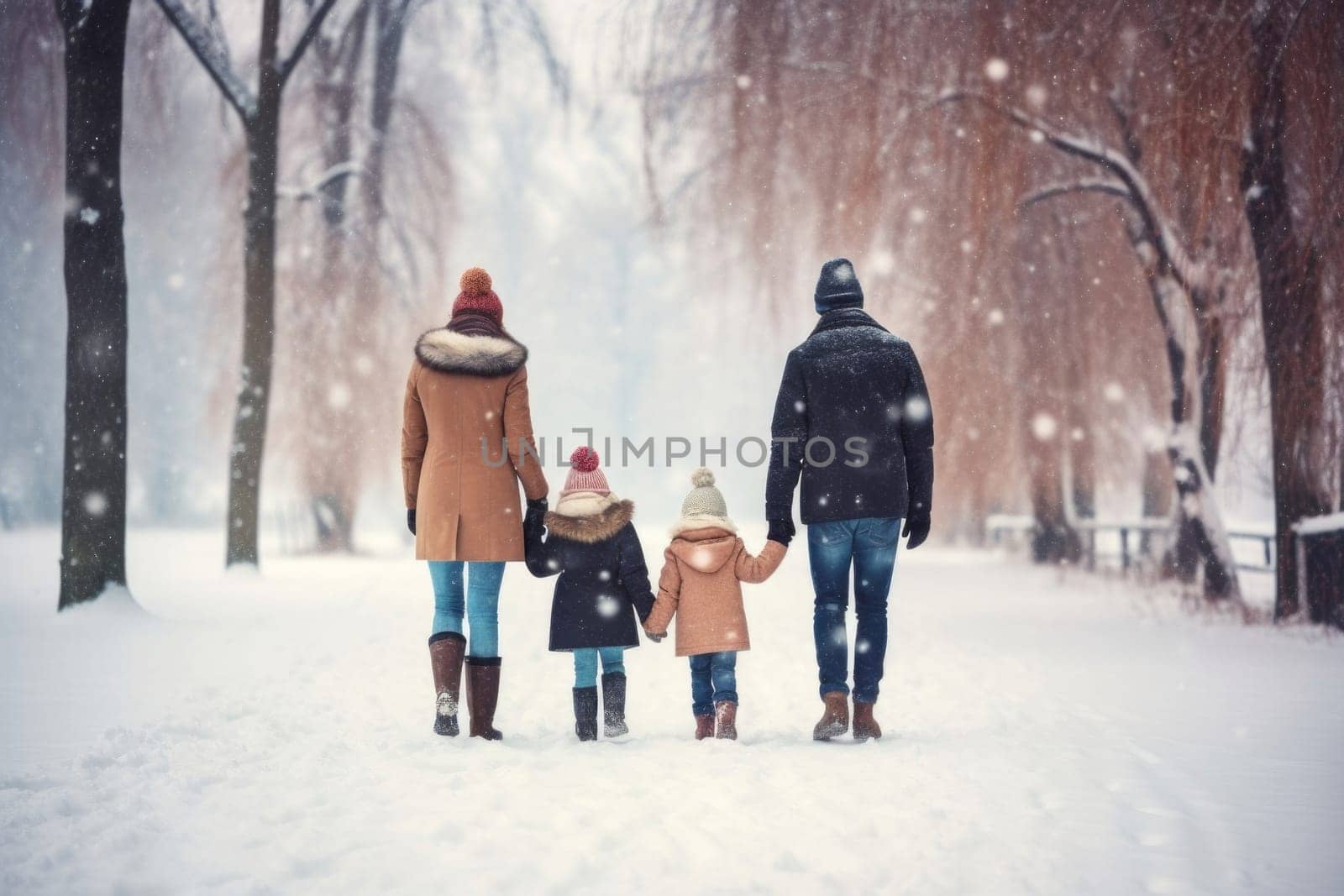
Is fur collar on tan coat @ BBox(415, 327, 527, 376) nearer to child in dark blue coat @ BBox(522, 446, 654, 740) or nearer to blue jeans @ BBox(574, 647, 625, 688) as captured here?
child in dark blue coat @ BBox(522, 446, 654, 740)

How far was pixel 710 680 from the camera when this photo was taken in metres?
4.34

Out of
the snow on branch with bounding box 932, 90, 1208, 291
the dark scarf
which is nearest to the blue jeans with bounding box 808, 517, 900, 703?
the dark scarf

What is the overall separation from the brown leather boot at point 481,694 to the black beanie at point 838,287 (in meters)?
2.06

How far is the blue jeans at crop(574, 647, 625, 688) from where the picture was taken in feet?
14.0

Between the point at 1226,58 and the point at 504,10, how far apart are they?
27.8 feet

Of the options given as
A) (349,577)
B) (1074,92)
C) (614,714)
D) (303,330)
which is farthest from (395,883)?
(303,330)

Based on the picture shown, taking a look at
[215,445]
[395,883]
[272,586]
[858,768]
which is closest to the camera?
[395,883]

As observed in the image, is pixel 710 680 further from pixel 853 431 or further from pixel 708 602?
pixel 853 431

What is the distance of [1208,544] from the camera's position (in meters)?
8.73

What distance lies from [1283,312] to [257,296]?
915cm

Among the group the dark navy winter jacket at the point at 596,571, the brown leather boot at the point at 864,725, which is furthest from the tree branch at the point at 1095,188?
the dark navy winter jacket at the point at 596,571

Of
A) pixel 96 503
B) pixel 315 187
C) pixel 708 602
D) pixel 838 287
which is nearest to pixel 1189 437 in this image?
pixel 838 287

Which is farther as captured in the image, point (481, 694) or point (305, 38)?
point (305, 38)

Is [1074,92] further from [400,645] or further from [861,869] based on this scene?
[861,869]
